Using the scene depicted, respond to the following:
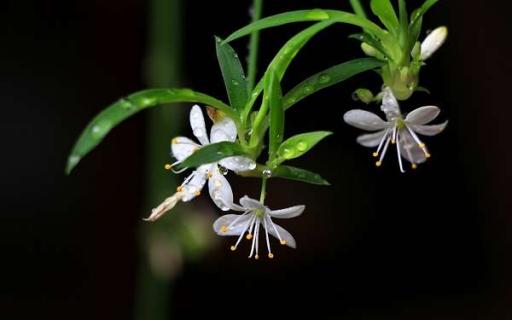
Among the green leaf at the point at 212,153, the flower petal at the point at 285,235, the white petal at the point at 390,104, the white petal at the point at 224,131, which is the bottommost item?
the flower petal at the point at 285,235

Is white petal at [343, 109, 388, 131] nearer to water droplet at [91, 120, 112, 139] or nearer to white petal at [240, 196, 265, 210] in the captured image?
white petal at [240, 196, 265, 210]

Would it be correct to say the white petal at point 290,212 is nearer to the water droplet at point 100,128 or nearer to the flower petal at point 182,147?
the flower petal at point 182,147

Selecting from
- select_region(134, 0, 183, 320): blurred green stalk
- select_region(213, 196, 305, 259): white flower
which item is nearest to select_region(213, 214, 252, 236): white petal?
select_region(213, 196, 305, 259): white flower

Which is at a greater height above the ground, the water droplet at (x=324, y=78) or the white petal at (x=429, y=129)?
the water droplet at (x=324, y=78)

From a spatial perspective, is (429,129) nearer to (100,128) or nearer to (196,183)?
(196,183)

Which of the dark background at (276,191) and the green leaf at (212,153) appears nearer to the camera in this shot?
the green leaf at (212,153)

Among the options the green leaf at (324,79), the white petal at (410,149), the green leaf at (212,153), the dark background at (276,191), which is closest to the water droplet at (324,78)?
the green leaf at (324,79)

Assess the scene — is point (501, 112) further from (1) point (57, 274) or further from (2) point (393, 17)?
(2) point (393, 17)
